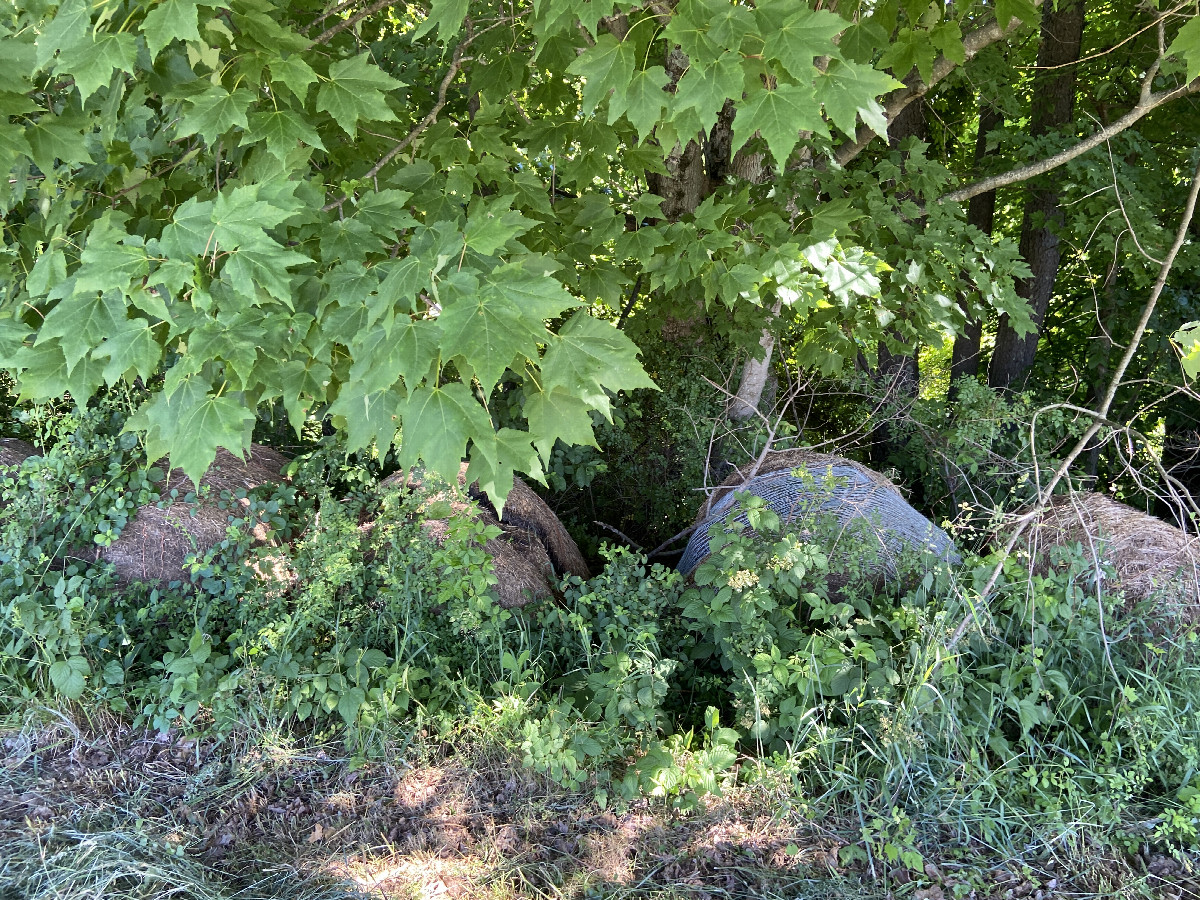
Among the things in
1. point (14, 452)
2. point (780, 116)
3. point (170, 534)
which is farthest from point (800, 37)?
point (14, 452)

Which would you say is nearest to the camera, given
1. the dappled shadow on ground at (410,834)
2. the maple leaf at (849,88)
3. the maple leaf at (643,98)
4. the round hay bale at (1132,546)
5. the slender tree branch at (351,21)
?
the maple leaf at (849,88)

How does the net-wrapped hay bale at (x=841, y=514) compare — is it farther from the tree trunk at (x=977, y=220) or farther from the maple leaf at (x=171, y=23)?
the maple leaf at (x=171, y=23)

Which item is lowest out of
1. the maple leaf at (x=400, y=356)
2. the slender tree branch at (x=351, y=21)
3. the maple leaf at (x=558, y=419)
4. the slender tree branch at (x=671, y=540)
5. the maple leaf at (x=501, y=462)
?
the slender tree branch at (x=671, y=540)

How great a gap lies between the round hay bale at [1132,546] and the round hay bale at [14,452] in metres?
4.85

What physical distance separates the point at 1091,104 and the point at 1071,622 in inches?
190

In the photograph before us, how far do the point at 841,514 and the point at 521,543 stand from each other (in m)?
1.54

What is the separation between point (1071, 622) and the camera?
318 centimetres

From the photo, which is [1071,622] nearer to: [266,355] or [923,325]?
[923,325]

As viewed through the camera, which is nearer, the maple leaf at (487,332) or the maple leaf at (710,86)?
the maple leaf at (487,332)

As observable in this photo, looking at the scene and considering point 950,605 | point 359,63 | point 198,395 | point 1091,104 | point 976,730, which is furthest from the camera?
point 1091,104

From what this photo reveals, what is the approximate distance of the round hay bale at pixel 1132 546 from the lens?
10.7 feet

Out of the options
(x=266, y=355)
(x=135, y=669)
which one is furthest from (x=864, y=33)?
(x=135, y=669)

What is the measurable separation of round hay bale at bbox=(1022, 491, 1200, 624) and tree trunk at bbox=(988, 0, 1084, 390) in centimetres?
187

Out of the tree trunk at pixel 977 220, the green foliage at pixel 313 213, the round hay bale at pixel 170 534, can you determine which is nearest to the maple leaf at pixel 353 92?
the green foliage at pixel 313 213
